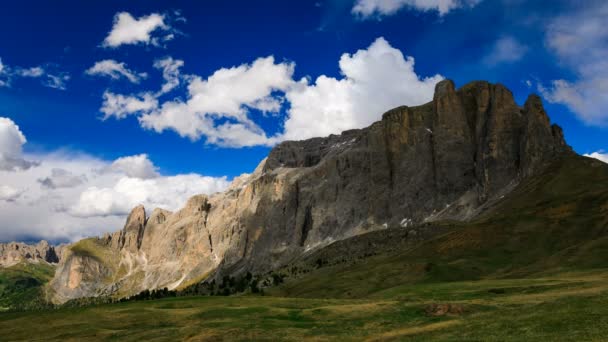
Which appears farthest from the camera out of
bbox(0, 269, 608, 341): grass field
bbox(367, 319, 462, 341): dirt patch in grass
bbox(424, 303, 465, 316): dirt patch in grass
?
bbox(424, 303, 465, 316): dirt patch in grass

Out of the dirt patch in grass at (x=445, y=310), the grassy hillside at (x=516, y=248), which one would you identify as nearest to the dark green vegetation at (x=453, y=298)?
the dirt patch in grass at (x=445, y=310)

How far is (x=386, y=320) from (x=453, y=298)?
15.3m

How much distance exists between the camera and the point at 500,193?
623ft

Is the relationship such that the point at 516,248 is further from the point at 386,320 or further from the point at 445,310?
the point at 386,320

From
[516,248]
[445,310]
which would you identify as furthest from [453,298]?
[516,248]

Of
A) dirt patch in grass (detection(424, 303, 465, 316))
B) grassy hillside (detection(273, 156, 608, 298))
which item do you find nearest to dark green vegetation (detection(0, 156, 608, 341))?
dirt patch in grass (detection(424, 303, 465, 316))

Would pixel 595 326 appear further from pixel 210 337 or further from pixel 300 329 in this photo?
pixel 210 337

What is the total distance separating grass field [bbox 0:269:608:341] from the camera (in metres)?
34.6

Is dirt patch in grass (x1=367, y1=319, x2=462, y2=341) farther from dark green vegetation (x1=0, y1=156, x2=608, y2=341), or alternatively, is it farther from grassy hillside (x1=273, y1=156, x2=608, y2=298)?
grassy hillside (x1=273, y1=156, x2=608, y2=298)

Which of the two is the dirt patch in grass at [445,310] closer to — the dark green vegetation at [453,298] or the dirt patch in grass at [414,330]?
the dark green vegetation at [453,298]

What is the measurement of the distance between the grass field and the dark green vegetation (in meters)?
0.13

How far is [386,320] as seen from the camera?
153 ft

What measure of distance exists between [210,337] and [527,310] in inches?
1038

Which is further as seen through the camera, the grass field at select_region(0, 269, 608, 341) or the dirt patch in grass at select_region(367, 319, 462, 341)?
the dirt patch in grass at select_region(367, 319, 462, 341)
